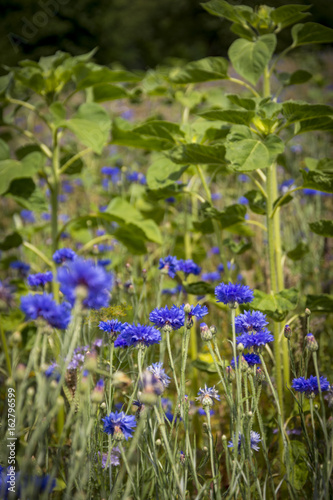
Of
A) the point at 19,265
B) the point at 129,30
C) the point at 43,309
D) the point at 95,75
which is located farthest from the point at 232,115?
the point at 129,30

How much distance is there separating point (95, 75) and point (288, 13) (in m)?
0.65

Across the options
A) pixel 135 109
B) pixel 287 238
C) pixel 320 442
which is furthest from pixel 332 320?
pixel 135 109

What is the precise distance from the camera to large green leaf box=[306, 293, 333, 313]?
1138 millimetres

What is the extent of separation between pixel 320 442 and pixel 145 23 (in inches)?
558

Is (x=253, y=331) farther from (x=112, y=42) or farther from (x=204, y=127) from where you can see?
(x=112, y=42)

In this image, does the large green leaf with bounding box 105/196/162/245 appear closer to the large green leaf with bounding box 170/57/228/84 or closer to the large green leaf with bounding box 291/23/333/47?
the large green leaf with bounding box 170/57/228/84

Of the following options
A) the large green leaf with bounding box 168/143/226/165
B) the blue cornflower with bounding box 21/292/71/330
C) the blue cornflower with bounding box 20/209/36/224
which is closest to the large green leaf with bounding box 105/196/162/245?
the large green leaf with bounding box 168/143/226/165

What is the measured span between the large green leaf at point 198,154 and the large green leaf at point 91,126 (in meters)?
0.25

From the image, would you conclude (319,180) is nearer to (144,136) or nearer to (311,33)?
(311,33)

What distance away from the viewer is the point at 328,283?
2.08 metres

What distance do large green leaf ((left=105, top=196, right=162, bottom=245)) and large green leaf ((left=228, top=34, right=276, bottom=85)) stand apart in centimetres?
61

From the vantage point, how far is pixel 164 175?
4.27 ft

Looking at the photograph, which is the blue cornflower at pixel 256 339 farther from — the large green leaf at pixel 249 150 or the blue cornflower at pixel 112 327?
the large green leaf at pixel 249 150

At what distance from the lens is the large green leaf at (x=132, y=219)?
152 cm
